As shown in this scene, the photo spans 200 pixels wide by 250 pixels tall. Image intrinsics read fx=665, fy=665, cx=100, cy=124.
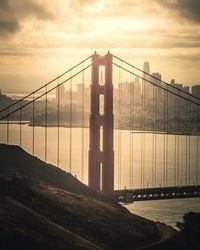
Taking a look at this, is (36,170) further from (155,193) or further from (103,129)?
(155,193)

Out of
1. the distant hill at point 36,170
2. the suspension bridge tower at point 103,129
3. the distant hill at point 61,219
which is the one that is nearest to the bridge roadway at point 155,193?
the suspension bridge tower at point 103,129

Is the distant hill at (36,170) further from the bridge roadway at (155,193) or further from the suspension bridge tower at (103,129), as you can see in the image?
the bridge roadway at (155,193)

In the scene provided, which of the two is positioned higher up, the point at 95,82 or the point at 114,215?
the point at 95,82

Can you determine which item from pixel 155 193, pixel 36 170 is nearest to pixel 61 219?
pixel 36 170

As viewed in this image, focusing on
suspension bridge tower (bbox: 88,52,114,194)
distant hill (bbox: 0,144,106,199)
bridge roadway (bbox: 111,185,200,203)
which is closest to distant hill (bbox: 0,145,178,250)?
distant hill (bbox: 0,144,106,199)

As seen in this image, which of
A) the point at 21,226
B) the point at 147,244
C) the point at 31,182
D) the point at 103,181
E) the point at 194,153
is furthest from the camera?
the point at 194,153

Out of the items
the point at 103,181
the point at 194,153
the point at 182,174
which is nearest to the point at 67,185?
the point at 103,181

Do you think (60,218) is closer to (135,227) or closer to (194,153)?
(135,227)

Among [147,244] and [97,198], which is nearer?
[147,244]
